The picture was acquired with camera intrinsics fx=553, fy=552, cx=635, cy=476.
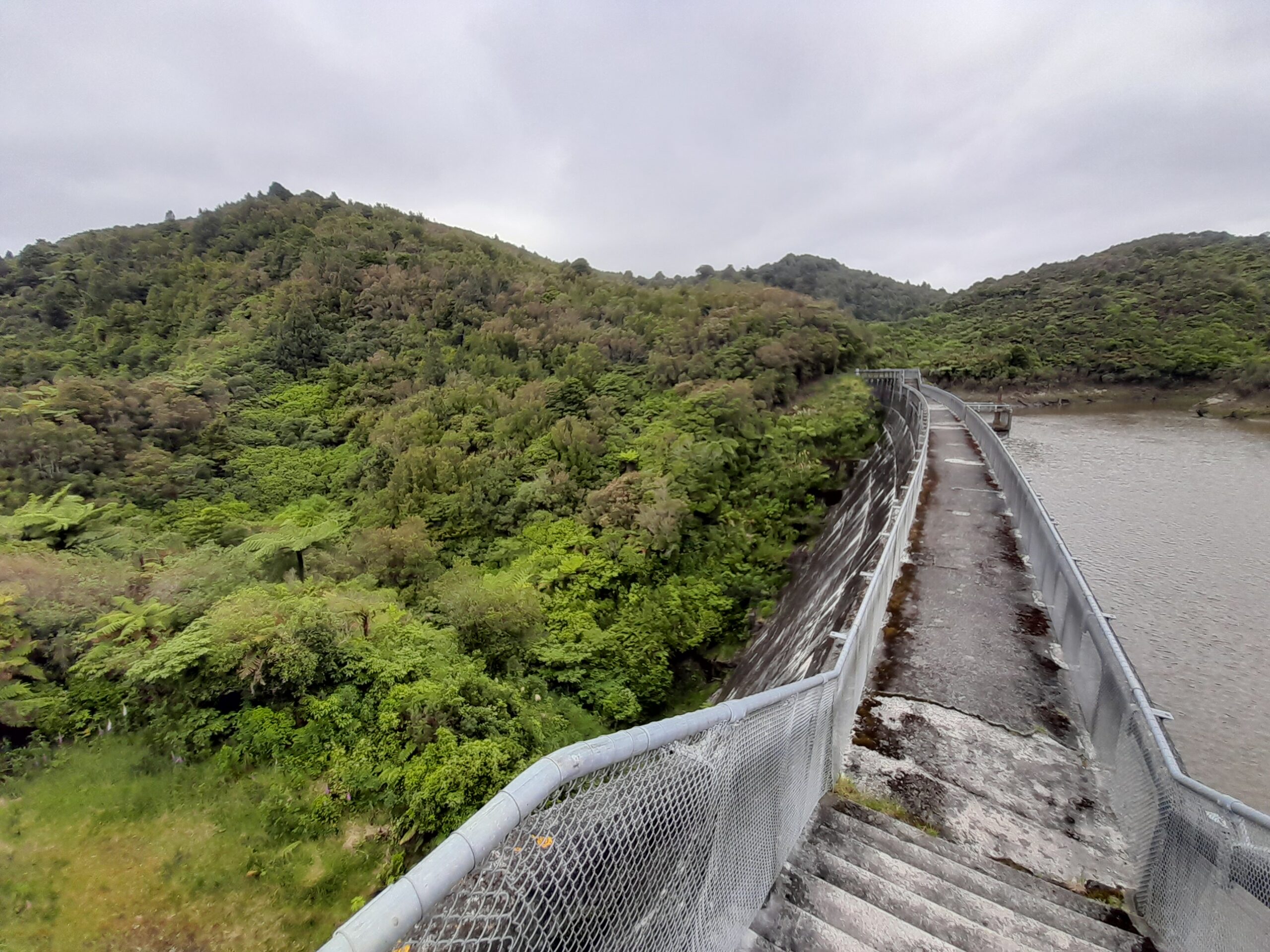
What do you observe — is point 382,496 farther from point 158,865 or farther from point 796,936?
point 796,936

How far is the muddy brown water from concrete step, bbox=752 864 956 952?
305 inches

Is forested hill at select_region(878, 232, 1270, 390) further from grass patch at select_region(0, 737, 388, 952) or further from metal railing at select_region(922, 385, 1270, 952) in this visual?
grass patch at select_region(0, 737, 388, 952)

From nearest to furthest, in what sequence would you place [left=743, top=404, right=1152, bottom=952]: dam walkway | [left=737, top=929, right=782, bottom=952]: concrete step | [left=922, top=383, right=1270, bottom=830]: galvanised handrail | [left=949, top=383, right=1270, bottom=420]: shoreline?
[left=922, top=383, right=1270, bottom=830]: galvanised handrail → [left=737, top=929, right=782, bottom=952]: concrete step → [left=743, top=404, right=1152, bottom=952]: dam walkway → [left=949, top=383, right=1270, bottom=420]: shoreline

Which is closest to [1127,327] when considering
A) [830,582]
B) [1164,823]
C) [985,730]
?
[830,582]

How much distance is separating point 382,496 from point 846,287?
90.6 m

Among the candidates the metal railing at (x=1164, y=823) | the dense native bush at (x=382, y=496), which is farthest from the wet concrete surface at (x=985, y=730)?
the dense native bush at (x=382, y=496)

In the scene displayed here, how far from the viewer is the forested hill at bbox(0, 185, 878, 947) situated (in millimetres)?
7934

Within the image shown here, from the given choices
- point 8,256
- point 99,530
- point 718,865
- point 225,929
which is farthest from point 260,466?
Answer: point 8,256

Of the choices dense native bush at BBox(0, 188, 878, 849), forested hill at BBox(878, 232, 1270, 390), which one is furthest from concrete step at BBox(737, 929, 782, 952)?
forested hill at BBox(878, 232, 1270, 390)

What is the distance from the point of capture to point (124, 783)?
7.15 meters

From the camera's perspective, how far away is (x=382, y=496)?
1759cm

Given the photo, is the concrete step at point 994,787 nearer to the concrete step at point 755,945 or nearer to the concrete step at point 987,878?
the concrete step at point 987,878

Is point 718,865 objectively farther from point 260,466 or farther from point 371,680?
point 260,466

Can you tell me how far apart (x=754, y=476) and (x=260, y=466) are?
17.6 m
